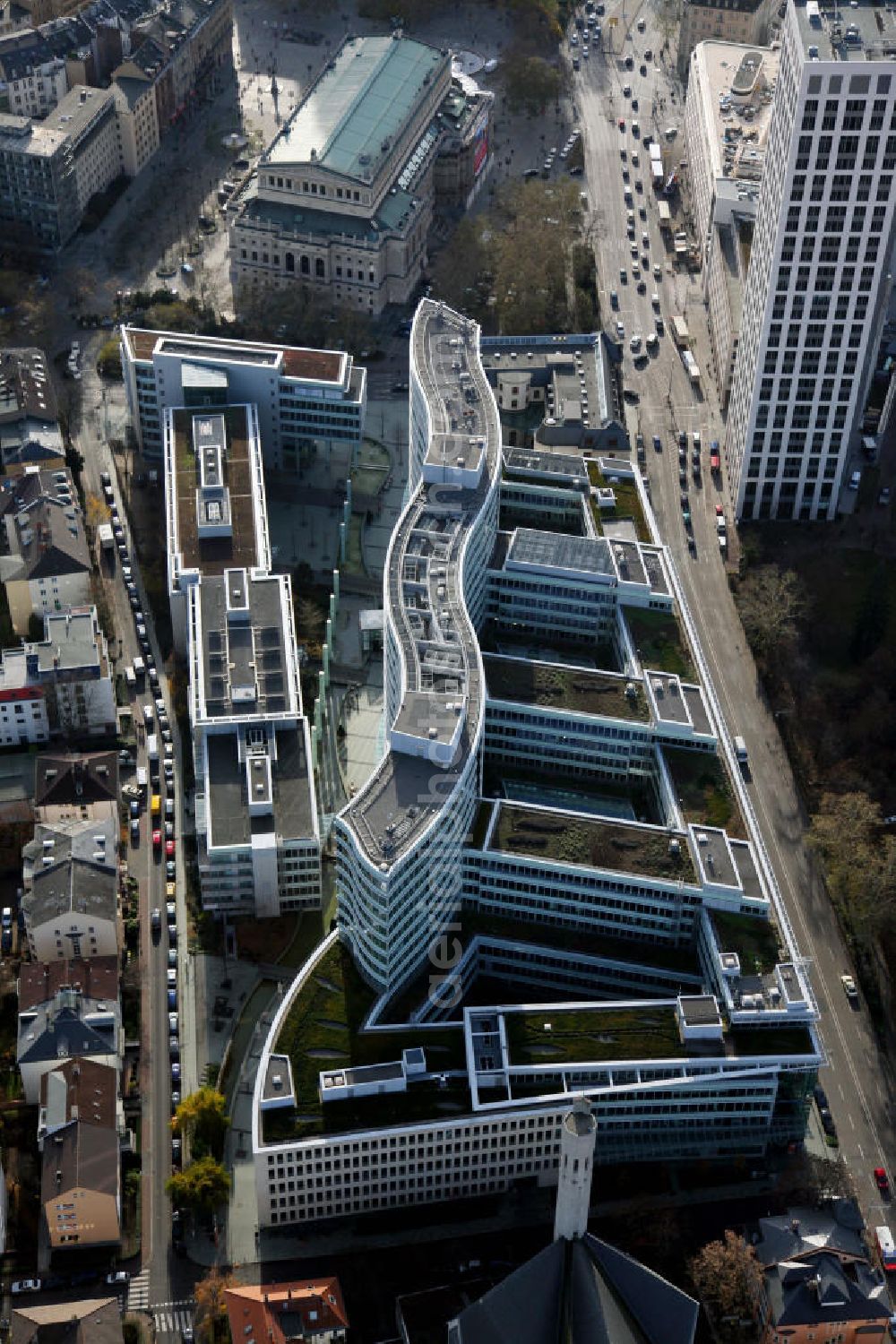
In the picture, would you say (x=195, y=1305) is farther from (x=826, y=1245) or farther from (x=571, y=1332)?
(x=826, y=1245)

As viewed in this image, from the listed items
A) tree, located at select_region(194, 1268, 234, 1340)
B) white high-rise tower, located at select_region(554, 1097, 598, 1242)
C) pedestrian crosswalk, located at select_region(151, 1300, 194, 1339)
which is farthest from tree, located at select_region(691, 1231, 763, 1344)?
pedestrian crosswalk, located at select_region(151, 1300, 194, 1339)

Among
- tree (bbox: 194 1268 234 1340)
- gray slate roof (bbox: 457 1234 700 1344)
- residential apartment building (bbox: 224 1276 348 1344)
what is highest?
tree (bbox: 194 1268 234 1340)

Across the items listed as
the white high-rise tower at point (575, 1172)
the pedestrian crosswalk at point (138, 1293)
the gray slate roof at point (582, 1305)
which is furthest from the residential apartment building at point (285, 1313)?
the white high-rise tower at point (575, 1172)

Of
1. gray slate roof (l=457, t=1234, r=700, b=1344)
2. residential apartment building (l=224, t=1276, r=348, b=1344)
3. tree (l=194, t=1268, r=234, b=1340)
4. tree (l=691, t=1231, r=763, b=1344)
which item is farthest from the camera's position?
tree (l=691, t=1231, r=763, b=1344)

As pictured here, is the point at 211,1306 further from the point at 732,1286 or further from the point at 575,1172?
the point at 732,1286

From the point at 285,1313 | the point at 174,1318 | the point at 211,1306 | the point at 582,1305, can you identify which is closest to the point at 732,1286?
the point at 582,1305

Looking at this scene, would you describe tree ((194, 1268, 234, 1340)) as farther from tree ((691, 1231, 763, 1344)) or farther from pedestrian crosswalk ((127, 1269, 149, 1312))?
tree ((691, 1231, 763, 1344))

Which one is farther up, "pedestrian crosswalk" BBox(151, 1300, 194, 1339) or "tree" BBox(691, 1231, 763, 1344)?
"pedestrian crosswalk" BBox(151, 1300, 194, 1339)
